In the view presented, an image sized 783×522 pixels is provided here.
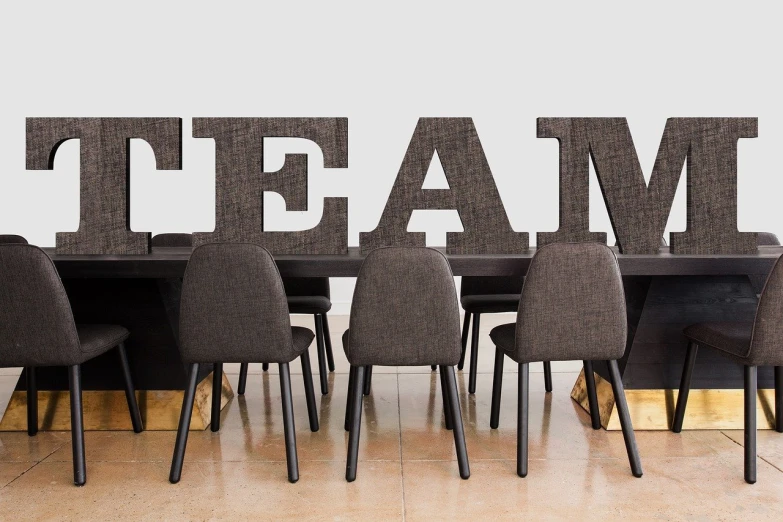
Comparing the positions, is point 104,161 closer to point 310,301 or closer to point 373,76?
point 310,301

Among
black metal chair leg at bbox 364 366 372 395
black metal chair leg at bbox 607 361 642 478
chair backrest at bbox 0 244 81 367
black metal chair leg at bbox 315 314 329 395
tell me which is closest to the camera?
chair backrest at bbox 0 244 81 367

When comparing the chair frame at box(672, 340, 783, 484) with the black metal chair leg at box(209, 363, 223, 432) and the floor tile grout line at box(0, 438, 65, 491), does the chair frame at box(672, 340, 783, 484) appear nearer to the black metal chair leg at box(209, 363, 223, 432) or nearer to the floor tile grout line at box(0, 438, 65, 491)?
the black metal chair leg at box(209, 363, 223, 432)

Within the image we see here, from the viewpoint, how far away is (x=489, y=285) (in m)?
3.73

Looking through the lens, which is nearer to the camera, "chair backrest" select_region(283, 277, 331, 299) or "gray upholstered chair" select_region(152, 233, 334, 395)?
"gray upholstered chair" select_region(152, 233, 334, 395)

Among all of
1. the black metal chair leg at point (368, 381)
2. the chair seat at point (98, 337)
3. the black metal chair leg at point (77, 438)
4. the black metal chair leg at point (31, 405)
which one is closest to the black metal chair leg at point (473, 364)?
the black metal chair leg at point (368, 381)

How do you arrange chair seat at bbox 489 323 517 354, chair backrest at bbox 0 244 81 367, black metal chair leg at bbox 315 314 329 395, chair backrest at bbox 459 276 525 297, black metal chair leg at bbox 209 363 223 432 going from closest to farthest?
chair backrest at bbox 0 244 81 367 → chair seat at bbox 489 323 517 354 → black metal chair leg at bbox 209 363 223 432 → black metal chair leg at bbox 315 314 329 395 → chair backrest at bbox 459 276 525 297

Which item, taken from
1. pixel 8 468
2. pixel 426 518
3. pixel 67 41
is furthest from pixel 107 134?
pixel 67 41

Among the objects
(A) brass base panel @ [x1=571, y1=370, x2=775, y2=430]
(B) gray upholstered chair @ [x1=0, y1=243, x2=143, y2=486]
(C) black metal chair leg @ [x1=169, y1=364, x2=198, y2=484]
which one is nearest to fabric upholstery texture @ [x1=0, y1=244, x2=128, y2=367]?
(B) gray upholstered chair @ [x1=0, y1=243, x2=143, y2=486]

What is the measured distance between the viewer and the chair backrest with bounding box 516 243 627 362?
2314 mm

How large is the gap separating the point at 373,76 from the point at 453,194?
3.53 metres

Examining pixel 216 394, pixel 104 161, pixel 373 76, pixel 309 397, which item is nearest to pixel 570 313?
pixel 309 397

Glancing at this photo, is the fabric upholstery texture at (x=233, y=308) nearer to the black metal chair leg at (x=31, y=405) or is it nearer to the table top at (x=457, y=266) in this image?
the table top at (x=457, y=266)

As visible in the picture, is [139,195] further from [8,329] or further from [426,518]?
[426,518]

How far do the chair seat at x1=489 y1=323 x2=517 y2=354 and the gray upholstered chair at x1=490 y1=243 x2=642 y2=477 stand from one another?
75 millimetres
